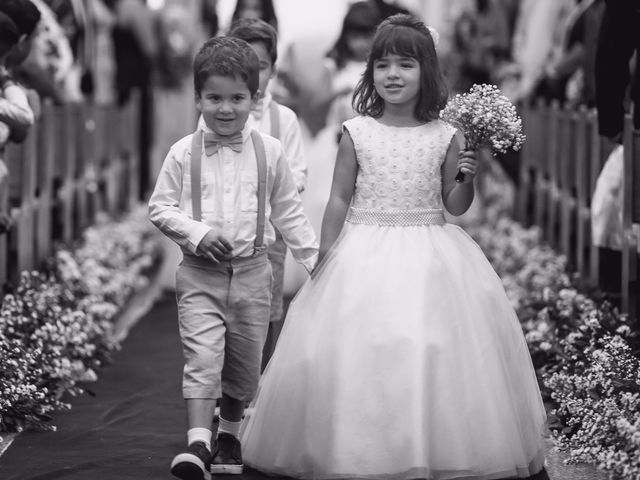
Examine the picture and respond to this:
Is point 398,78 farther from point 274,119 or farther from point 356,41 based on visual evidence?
point 356,41

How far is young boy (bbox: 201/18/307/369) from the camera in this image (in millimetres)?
6969

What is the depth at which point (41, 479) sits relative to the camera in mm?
5746

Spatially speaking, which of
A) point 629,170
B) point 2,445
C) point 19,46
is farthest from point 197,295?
point 19,46

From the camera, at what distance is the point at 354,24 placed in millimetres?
10711

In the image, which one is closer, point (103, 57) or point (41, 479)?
point (41, 479)

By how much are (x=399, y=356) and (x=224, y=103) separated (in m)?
1.19

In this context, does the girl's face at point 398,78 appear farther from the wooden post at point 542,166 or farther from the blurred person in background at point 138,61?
the blurred person in background at point 138,61

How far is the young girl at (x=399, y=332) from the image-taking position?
541cm

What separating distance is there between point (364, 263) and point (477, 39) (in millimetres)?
10463

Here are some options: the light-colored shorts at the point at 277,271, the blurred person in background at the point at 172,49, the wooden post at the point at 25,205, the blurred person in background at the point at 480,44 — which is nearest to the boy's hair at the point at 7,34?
the wooden post at the point at 25,205

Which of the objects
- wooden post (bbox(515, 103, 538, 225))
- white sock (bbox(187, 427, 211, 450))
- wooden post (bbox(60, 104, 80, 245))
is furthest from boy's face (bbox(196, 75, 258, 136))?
wooden post (bbox(515, 103, 538, 225))

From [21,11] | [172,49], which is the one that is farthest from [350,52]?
[172,49]

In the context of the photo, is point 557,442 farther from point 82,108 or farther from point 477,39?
point 477,39

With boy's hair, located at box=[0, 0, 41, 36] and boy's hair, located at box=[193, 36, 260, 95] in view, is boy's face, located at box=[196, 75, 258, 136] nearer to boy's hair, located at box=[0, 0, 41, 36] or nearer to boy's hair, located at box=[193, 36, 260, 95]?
boy's hair, located at box=[193, 36, 260, 95]
